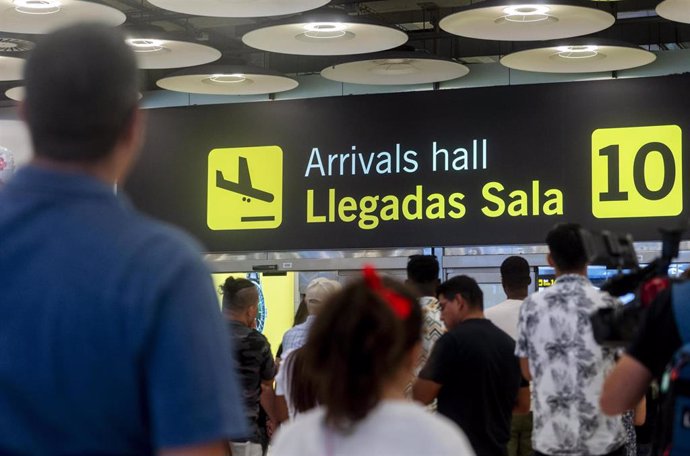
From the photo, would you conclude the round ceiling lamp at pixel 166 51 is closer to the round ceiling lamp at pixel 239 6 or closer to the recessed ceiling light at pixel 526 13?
the round ceiling lamp at pixel 239 6

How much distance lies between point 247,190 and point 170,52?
57.2 inches

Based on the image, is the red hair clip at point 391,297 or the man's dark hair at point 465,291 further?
the man's dark hair at point 465,291

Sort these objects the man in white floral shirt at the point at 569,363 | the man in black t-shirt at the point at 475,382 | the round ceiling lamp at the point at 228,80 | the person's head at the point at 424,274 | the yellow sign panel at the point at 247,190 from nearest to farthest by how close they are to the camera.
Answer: the man in white floral shirt at the point at 569,363, the man in black t-shirt at the point at 475,382, the person's head at the point at 424,274, the round ceiling lamp at the point at 228,80, the yellow sign panel at the point at 247,190

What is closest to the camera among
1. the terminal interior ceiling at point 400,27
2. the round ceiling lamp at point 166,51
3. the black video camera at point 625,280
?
the black video camera at point 625,280

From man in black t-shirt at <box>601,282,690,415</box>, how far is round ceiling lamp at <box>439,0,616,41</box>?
416 centimetres

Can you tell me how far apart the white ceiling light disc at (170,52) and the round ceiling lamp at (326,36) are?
1.22 feet

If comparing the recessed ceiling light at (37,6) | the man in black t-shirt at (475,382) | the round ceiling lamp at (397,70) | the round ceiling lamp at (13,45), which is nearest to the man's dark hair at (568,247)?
the man in black t-shirt at (475,382)

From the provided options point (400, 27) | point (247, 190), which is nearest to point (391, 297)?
point (247, 190)

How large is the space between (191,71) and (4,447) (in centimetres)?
680

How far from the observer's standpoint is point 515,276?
5.78 m

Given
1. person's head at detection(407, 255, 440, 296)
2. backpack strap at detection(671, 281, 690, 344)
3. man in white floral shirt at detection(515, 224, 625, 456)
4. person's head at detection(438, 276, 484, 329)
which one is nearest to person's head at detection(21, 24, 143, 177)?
backpack strap at detection(671, 281, 690, 344)

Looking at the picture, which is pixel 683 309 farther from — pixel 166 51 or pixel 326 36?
pixel 166 51

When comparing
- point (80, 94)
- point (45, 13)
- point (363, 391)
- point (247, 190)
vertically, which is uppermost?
point (80, 94)

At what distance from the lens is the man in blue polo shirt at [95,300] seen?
1.27 metres
